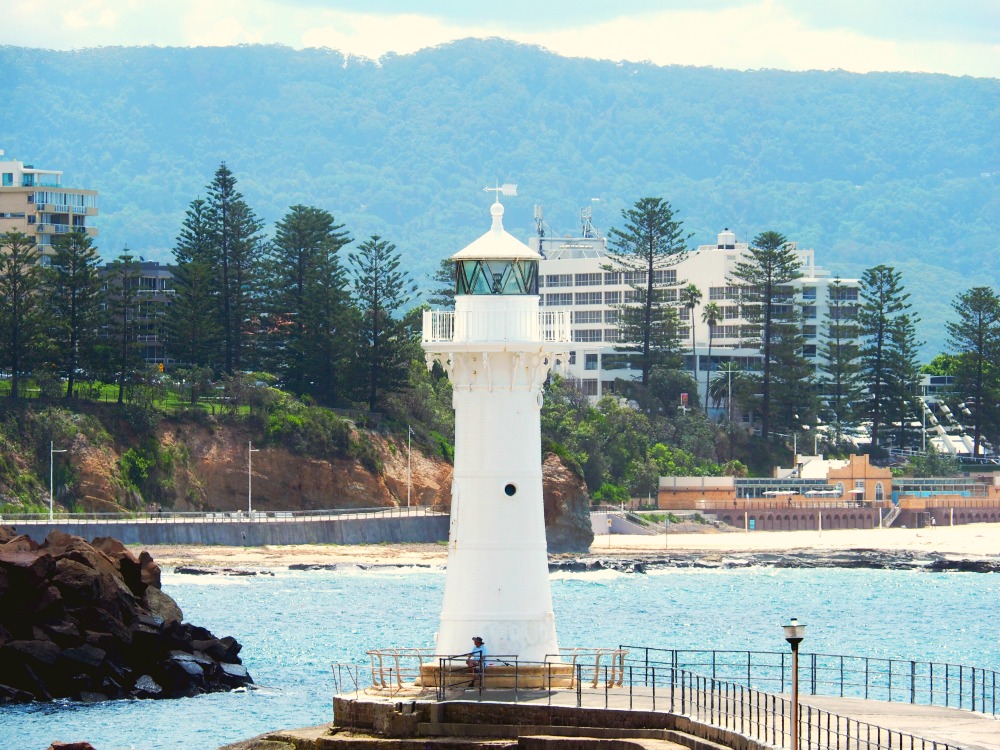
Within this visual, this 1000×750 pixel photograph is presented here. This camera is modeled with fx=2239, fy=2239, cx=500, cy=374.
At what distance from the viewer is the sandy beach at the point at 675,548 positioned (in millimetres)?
65875

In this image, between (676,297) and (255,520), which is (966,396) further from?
(255,520)

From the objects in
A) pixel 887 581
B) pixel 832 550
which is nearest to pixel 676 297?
pixel 832 550

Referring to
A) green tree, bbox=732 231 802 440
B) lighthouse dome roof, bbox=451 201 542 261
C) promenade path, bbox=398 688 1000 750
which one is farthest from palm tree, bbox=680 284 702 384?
promenade path, bbox=398 688 1000 750

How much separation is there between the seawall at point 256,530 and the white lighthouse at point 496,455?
41192 mm

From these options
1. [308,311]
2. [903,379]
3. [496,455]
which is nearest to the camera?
[496,455]

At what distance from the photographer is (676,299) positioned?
11188 cm

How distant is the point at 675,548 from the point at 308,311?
16.1 m

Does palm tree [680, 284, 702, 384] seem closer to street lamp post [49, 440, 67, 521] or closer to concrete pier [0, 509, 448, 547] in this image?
concrete pier [0, 509, 448, 547]

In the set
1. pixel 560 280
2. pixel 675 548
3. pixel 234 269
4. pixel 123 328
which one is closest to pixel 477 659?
pixel 123 328

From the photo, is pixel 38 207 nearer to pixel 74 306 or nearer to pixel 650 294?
pixel 74 306

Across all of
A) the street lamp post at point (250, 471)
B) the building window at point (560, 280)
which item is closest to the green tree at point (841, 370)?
the building window at point (560, 280)

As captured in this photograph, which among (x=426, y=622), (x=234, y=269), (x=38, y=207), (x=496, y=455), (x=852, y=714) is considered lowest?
(x=426, y=622)

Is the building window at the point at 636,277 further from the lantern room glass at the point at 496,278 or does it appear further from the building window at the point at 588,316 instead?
the lantern room glass at the point at 496,278

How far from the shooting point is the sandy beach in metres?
65.9
